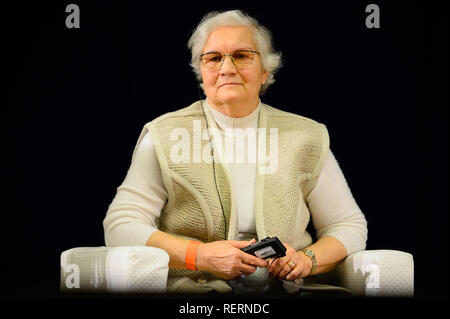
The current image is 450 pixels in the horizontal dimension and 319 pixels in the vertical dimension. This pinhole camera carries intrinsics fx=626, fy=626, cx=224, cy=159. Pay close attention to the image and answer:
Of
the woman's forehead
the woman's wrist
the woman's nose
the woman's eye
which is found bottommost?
the woman's wrist

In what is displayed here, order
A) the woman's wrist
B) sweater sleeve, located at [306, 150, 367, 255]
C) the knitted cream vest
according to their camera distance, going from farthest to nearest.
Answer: sweater sleeve, located at [306, 150, 367, 255]
the knitted cream vest
the woman's wrist

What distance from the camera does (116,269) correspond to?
1.88 m

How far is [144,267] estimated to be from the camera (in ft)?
6.11

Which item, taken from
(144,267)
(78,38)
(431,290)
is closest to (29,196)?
(78,38)

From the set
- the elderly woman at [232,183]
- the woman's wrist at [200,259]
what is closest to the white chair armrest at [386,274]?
the elderly woman at [232,183]

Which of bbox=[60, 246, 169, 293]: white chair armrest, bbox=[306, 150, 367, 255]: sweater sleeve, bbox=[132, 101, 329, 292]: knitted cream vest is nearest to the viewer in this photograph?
bbox=[60, 246, 169, 293]: white chair armrest

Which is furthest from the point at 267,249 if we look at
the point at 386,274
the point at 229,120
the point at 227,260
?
the point at 229,120

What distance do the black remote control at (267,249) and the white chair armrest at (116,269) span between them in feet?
0.87

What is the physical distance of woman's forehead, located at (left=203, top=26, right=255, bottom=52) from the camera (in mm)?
2205

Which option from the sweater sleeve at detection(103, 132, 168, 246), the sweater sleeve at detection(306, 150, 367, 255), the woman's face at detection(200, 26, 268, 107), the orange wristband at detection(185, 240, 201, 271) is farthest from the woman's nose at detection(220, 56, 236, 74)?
the orange wristband at detection(185, 240, 201, 271)

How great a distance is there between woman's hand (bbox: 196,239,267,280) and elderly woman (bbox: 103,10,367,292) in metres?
0.01

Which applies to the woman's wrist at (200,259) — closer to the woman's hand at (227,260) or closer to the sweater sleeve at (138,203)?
the woman's hand at (227,260)

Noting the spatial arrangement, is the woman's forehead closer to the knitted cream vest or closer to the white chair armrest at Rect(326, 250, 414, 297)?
the knitted cream vest

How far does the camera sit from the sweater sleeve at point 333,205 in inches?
90.1
